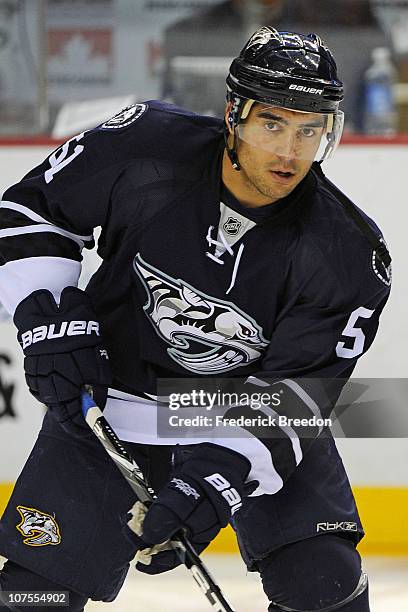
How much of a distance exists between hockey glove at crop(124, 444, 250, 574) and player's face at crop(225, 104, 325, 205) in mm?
428

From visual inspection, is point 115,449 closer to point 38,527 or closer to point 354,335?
point 38,527

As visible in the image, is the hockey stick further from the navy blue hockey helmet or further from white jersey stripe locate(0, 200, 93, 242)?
the navy blue hockey helmet

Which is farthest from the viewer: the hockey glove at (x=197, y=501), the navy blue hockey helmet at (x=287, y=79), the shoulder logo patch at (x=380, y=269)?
the shoulder logo patch at (x=380, y=269)

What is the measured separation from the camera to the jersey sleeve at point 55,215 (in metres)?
1.86

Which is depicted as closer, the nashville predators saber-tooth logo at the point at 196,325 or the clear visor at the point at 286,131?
the clear visor at the point at 286,131

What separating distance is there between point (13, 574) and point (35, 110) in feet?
6.22

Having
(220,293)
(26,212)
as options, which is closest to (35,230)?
(26,212)

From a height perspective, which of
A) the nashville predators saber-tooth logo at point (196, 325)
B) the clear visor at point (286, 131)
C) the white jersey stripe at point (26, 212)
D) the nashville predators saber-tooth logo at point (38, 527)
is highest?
the clear visor at point (286, 131)

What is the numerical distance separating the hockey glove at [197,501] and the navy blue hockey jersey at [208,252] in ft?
0.16

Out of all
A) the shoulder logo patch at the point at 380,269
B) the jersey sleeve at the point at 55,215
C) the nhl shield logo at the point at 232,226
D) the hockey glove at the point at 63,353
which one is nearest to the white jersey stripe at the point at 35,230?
the jersey sleeve at the point at 55,215

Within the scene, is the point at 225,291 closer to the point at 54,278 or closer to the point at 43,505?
the point at 54,278

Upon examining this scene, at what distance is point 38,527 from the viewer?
6.07ft

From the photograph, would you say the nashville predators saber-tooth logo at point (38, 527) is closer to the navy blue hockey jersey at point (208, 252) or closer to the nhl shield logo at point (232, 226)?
the navy blue hockey jersey at point (208, 252)

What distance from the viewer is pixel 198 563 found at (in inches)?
66.8
